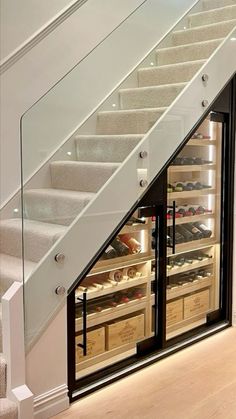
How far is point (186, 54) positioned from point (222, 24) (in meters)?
0.38

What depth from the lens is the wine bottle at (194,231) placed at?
481 centimetres

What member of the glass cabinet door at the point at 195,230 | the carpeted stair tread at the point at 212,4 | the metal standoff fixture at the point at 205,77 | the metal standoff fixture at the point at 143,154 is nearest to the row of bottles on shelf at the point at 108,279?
the glass cabinet door at the point at 195,230

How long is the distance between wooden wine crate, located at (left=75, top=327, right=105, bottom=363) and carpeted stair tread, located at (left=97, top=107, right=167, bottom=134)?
5.16ft

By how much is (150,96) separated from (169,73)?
1.44ft

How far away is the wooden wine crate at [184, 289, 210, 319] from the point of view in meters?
4.80

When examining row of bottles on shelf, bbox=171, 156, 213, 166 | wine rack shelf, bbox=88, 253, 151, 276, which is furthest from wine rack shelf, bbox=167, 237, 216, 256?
row of bottles on shelf, bbox=171, 156, 213, 166

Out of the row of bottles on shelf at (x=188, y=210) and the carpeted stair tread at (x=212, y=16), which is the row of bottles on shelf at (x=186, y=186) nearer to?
the row of bottles on shelf at (x=188, y=210)

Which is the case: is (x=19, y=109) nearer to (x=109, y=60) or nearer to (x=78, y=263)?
(x=109, y=60)

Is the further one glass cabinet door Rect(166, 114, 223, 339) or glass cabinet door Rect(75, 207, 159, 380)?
glass cabinet door Rect(166, 114, 223, 339)

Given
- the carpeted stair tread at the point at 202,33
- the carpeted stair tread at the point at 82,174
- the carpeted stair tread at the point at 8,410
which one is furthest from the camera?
the carpeted stair tread at the point at 202,33

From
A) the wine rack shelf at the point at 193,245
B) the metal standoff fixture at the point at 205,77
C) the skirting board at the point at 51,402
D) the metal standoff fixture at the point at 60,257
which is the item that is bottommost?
the skirting board at the point at 51,402

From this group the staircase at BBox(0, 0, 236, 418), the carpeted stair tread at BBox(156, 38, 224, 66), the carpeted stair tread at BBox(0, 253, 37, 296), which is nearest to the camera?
the carpeted stair tread at BBox(0, 253, 37, 296)

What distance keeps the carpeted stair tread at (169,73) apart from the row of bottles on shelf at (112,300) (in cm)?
172

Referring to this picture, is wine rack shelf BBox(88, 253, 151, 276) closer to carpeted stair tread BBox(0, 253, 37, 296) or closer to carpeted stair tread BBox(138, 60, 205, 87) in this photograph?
carpeted stair tread BBox(0, 253, 37, 296)
